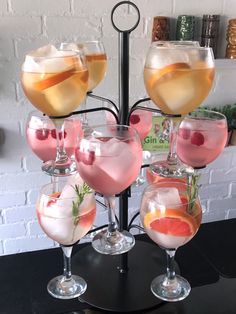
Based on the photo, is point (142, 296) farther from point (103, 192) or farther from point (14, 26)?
point (14, 26)

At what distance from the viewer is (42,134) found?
2.29 ft

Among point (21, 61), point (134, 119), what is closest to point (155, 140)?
point (21, 61)

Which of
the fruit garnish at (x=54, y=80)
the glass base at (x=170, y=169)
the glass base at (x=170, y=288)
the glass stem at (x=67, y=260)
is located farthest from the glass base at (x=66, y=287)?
the fruit garnish at (x=54, y=80)

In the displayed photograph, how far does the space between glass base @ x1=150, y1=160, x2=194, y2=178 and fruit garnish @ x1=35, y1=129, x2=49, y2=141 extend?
186 millimetres

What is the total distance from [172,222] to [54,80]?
0.27 meters

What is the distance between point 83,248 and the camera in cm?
86

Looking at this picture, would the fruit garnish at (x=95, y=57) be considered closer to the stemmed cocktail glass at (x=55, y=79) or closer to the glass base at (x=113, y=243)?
the stemmed cocktail glass at (x=55, y=79)

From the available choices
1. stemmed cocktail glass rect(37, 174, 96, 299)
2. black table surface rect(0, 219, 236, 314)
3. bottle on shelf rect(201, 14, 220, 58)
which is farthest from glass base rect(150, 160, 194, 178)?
bottle on shelf rect(201, 14, 220, 58)

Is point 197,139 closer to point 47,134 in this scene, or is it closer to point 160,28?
point 47,134

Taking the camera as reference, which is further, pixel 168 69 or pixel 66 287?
pixel 66 287

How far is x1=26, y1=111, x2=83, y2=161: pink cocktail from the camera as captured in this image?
70 centimetres

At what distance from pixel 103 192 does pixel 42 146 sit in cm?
17

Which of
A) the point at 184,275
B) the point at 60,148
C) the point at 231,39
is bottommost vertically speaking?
the point at 184,275

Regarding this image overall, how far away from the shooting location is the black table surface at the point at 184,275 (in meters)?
0.68
